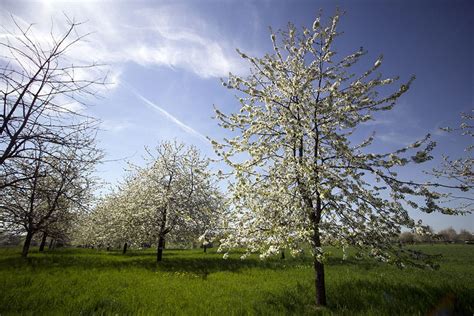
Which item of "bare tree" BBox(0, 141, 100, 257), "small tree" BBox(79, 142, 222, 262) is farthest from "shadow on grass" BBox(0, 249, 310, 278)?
"bare tree" BBox(0, 141, 100, 257)

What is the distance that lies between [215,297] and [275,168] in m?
4.82

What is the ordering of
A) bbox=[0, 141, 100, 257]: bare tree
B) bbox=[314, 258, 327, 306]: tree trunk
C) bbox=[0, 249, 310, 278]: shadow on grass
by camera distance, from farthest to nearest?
bbox=[0, 249, 310, 278]: shadow on grass → bbox=[314, 258, 327, 306]: tree trunk → bbox=[0, 141, 100, 257]: bare tree

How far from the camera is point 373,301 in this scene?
26.7ft

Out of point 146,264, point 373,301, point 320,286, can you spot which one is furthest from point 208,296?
point 146,264

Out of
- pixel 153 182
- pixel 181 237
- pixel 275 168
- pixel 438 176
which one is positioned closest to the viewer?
pixel 275 168

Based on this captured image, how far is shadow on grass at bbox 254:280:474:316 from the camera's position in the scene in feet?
23.4

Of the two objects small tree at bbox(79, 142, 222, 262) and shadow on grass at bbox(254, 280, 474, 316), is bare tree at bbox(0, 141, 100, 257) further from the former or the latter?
small tree at bbox(79, 142, 222, 262)

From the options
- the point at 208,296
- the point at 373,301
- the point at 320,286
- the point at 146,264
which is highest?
the point at 320,286

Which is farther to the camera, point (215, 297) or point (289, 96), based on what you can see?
point (215, 297)

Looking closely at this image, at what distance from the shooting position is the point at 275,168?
7.81m

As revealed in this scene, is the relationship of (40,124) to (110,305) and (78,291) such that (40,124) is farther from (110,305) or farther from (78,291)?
(78,291)

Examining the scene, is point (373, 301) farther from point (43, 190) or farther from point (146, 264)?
point (146, 264)

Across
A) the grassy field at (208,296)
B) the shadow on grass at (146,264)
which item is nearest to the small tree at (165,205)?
the shadow on grass at (146,264)

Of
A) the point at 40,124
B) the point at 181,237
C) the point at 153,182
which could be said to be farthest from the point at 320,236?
the point at 153,182
